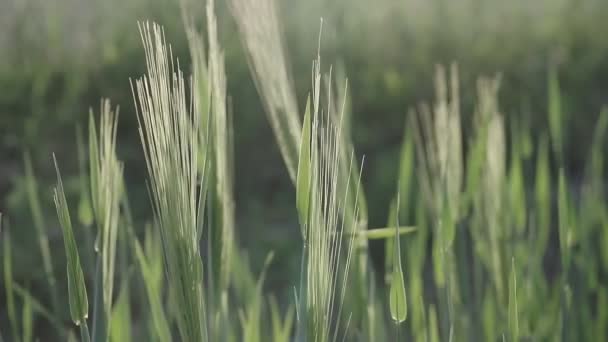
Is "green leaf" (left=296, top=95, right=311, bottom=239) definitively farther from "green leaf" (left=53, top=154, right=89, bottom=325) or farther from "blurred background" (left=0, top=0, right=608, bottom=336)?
"blurred background" (left=0, top=0, right=608, bottom=336)

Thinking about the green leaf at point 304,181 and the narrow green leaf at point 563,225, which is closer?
the green leaf at point 304,181

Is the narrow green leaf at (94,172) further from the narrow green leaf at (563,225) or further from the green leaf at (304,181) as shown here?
the narrow green leaf at (563,225)

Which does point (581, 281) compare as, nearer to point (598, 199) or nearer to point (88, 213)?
point (598, 199)

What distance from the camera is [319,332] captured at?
41 cm

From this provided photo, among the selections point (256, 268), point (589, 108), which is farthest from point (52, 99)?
point (589, 108)

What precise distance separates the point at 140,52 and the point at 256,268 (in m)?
0.52

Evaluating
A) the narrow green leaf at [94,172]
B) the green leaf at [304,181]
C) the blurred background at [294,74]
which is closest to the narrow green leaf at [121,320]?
the narrow green leaf at [94,172]

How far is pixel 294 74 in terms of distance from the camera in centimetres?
179

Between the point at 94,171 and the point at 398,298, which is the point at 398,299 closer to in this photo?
the point at 398,298

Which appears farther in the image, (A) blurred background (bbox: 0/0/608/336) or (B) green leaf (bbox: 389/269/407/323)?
A: (A) blurred background (bbox: 0/0/608/336)

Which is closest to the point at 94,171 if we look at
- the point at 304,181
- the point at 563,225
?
the point at 304,181

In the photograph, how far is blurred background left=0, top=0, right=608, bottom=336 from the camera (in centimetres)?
147

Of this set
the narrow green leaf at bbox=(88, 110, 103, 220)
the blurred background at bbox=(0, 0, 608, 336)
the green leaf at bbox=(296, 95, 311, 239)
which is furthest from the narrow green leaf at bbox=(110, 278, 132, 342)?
the blurred background at bbox=(0, 0, 608, 336)

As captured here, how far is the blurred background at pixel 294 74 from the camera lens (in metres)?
1.47
